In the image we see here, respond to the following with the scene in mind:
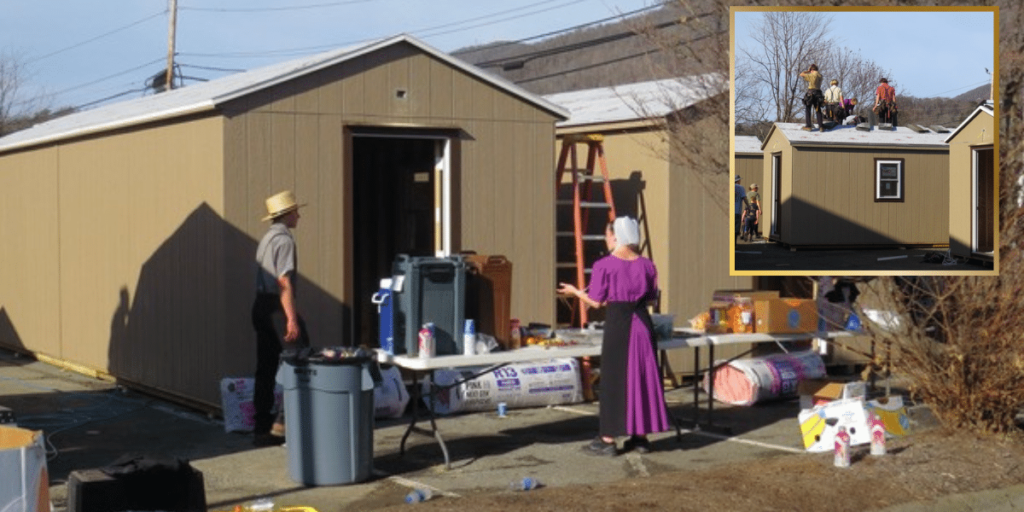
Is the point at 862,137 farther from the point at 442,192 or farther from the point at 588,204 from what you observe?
the point at 588,204

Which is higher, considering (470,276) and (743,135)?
(743,135)

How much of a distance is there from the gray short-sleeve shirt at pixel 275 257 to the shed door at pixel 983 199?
17.4ft

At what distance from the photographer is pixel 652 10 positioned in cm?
1647

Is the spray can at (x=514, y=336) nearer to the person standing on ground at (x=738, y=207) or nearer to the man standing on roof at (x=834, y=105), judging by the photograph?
the person standing on ground at (x=738, y=207)

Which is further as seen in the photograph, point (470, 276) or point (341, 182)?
point (341, 182)

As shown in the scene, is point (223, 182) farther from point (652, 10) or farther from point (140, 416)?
point (652, 10)

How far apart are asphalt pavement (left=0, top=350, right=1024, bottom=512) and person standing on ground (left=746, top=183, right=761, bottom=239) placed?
9.81ft

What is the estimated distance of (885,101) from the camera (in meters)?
6.20

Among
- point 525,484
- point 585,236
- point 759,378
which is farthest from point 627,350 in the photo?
point 585,236

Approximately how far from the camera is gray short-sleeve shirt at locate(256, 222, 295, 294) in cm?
1066

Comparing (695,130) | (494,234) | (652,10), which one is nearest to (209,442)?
(494,234)

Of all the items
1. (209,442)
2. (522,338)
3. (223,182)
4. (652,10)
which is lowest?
(209,442)

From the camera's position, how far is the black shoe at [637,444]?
10.9m

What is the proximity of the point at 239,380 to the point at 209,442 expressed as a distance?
74 cm
